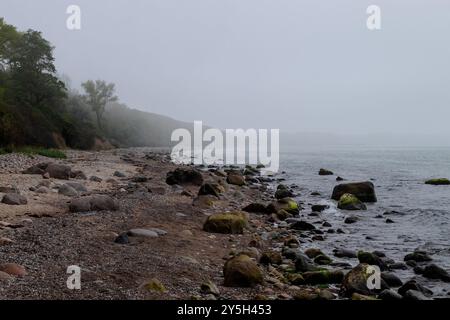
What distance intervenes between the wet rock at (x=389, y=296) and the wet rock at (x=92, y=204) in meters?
8.45

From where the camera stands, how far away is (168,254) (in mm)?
9422

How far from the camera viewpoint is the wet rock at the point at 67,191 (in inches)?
593

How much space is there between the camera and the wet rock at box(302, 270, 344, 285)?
9.10m

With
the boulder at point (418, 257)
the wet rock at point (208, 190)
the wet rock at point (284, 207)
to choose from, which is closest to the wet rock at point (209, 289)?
the boulder at point (418, 257)

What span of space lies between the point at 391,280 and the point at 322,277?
1.54 m

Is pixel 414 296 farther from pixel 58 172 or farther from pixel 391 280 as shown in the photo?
pixel 58 172

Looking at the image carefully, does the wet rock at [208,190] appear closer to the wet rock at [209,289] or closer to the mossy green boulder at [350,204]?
the mossy green boulder at [350,204]

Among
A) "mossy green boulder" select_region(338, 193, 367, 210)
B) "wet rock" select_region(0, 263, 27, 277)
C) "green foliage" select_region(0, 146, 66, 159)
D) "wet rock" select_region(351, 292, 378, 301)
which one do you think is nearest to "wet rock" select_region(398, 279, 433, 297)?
"wet rock" select_region(351, 292, 378, 301)

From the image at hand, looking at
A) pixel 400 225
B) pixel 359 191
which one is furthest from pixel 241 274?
pixel 359 191

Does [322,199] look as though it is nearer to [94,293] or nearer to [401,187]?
[401,187]

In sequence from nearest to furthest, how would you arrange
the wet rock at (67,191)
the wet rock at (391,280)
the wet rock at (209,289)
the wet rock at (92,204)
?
the wet rock at (209,289) < the wet rock at (391,280) < the wet rock at (92,204) < the wet rock at (67,191)

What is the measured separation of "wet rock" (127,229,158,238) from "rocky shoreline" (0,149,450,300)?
0.10ft
